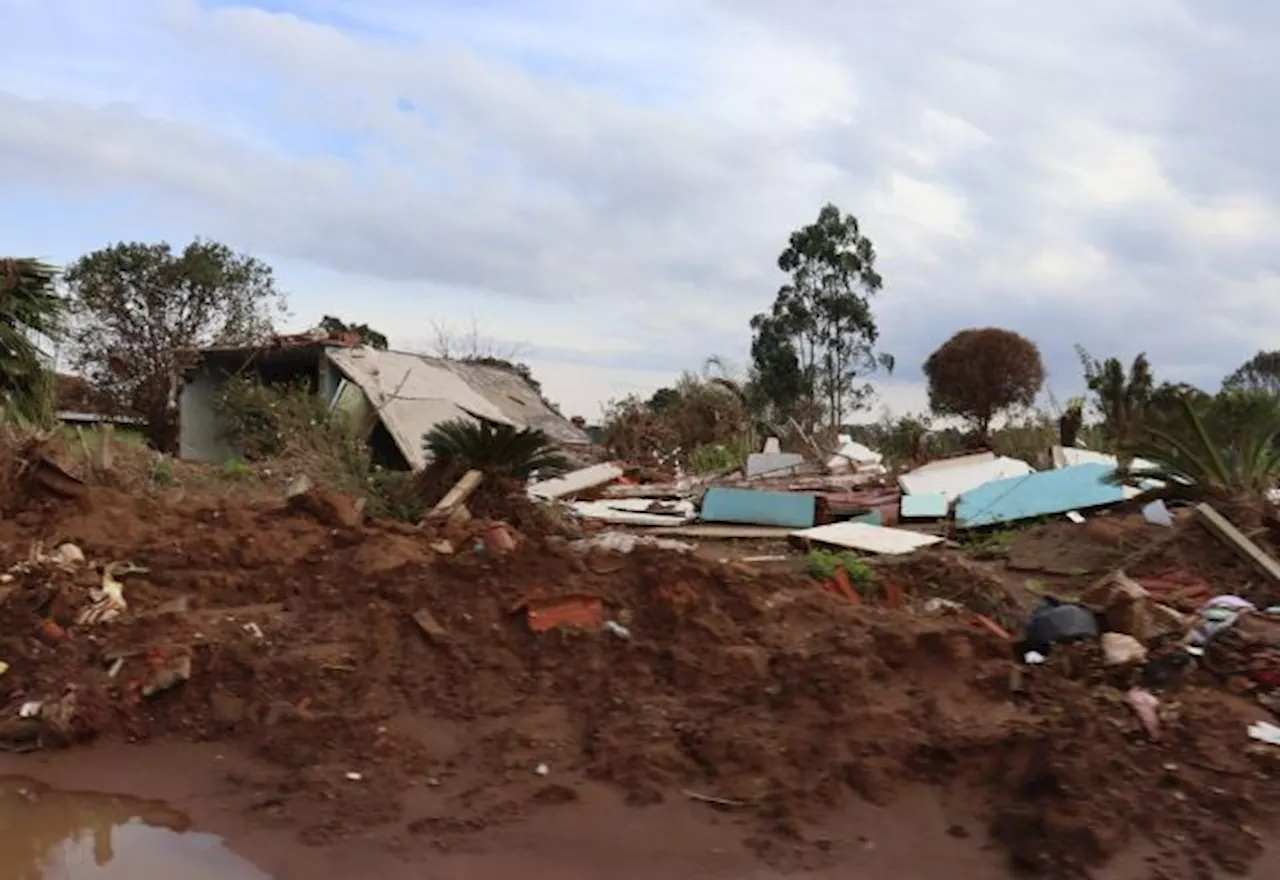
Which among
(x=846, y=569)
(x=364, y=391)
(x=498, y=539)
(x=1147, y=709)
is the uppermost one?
(x=364, y=391)

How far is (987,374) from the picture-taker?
2169 centimetres

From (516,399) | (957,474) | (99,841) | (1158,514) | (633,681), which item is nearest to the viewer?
(99,841)

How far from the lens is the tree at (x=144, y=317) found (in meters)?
23.4

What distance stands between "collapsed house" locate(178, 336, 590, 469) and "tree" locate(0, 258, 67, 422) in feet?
19.8

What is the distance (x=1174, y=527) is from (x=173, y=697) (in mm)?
6484

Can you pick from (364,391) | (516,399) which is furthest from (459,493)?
(516,399)

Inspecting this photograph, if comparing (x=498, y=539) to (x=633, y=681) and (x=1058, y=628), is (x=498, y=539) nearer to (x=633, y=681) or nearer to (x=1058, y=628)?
(x=633, y=681)

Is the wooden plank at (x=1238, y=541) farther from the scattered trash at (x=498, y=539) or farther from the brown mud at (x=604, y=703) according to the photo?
the scattered trash at (x=498, y=539)

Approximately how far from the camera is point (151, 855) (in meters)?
4.51

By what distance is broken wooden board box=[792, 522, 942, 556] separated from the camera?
9484 millimetres

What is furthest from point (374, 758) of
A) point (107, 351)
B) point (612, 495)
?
point (107, 351)

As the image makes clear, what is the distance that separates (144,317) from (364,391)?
7810mm

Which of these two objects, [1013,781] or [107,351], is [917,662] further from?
[107,351]

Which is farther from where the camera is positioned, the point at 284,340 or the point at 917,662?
the point at 284,340
